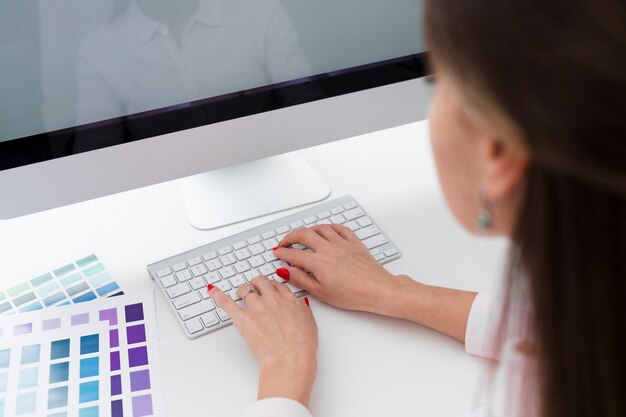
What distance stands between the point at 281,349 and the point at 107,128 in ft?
0.88

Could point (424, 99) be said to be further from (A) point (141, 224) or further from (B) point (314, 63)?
(A) point (141, 224)

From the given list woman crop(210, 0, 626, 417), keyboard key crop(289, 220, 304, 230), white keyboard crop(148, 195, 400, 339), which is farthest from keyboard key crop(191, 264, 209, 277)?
woman crop(210, 0, 626, 417)

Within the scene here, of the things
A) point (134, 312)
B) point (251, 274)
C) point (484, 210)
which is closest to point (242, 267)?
point (251, 274)

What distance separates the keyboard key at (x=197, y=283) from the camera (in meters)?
0.74

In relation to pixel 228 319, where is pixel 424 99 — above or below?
above

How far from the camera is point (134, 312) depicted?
0.73 m

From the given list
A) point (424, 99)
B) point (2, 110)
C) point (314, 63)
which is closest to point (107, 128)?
point (2, 110)

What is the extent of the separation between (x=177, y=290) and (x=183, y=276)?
0.06 ft

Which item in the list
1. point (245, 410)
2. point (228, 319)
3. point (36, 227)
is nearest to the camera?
point (245, 410)

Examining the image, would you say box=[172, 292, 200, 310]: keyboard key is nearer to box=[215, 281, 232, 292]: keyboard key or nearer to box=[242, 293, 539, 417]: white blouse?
box=[215, 281, 232, 292]: keyboard key

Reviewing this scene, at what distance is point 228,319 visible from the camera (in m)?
0.72

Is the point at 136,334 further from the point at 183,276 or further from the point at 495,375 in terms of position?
the point at 495,375

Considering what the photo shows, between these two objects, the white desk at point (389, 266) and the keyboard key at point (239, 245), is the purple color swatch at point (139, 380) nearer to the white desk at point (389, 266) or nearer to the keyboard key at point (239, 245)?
the white desk at point (389, 266)

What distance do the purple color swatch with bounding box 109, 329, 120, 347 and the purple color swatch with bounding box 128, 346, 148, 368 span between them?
16 millimetres
